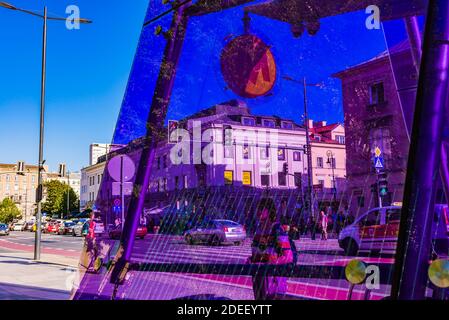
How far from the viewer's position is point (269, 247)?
1747 millimetres

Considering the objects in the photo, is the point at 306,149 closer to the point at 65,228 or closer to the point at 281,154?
the point at 281,154

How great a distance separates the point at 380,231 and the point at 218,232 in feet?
2.02

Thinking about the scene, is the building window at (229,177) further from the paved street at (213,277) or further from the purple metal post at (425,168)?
the purple metal post at (425,168)

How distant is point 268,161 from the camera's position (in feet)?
5.70

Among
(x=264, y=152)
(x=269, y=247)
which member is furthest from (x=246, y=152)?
(x=269, y=247)

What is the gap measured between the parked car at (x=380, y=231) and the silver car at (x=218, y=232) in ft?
1.33

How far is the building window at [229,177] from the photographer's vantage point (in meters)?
1.76

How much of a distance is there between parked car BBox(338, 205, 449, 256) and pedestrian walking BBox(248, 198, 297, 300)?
0.79 ft

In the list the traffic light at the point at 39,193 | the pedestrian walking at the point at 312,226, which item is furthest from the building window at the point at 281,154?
the traffic light at the point at 39,193

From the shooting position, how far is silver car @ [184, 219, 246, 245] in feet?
5.60

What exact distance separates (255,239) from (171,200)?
0.39 metres

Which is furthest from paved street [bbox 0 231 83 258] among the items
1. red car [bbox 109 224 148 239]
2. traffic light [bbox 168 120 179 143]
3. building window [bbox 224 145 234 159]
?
building window [bbox 224 145 234 159]

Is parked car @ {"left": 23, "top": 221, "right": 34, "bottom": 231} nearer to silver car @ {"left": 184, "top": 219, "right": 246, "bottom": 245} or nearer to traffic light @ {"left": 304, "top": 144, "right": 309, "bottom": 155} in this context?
silver car @ {"left": 184, "top": 219, "right": 246, "bottom": 245}
